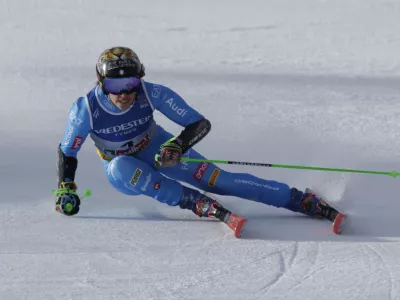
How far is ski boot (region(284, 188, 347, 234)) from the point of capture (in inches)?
219

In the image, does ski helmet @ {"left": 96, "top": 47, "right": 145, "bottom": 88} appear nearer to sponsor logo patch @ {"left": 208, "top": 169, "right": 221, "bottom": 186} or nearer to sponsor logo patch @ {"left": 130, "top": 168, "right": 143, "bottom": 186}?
sponsor logo patch @ {"left": 130, "top": 168, "right": 143, "bottom": 186}

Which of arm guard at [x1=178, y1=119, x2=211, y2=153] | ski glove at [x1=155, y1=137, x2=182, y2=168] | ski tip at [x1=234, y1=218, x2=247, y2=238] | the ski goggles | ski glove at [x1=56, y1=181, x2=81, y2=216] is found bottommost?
ski glove at [x1=56, y1=181, x2=81, y2=216]

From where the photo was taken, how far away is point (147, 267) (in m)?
4.66

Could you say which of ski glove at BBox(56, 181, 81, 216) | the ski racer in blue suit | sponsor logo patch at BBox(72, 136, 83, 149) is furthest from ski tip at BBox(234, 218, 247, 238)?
sponsor logo patch at BBox(72, 136, 83, 149)

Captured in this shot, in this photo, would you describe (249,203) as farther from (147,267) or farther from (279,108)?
(279,108)

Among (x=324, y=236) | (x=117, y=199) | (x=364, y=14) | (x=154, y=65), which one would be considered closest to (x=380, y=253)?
(x=324, y=236)

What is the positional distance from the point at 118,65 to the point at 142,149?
70cm

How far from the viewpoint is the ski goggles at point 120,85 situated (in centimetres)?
545

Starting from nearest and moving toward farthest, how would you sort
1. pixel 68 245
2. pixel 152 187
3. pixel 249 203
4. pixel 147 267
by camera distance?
pixel 147 267 → pixel 68 245 → pixel 152 187 → pixel 249 203

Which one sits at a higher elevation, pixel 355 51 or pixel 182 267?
pixel 355 51

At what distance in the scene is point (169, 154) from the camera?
17.8ft

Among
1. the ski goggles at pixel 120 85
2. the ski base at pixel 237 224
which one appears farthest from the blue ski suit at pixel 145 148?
the ski base at pixel 237 224

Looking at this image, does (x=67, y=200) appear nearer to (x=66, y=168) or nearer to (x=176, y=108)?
(x=66, y=168)

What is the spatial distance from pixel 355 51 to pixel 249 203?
559 cm
